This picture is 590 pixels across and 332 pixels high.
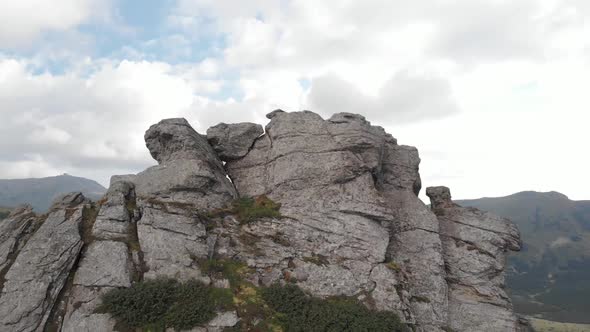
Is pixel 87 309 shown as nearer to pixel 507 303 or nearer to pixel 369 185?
pixel 369 185

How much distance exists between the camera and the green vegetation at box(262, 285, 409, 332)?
25.4 m

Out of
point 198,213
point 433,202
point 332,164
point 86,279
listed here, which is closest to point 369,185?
point 332,164

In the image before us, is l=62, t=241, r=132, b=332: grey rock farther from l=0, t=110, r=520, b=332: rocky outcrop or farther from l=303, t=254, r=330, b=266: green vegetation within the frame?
l=303, t=254, r=330, b=266: green vegetation

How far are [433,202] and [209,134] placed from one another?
83.4 ft

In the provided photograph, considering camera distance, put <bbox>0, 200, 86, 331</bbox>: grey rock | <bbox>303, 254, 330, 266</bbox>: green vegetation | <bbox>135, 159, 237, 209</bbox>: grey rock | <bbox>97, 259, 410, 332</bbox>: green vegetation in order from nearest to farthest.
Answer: <bbox>0, 200, 86, 331</bbox>: grey rock → <bbox>97, 259, 410, 332</bbox>: green vegetation → <bbox>303, 254, 330, 266</bbox>: green vegetation → <bbox>135, 159, 237, 209</bbox>: grey rock

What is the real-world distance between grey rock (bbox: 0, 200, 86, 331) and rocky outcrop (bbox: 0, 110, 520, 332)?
0.07m

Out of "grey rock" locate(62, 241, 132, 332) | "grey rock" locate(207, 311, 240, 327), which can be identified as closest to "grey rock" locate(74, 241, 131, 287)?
"grey rock" locate(62, 241, 132, 332)

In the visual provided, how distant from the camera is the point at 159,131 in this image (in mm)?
37938

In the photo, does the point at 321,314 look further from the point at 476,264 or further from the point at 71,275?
the point at 476,264

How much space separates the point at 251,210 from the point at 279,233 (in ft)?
11.4

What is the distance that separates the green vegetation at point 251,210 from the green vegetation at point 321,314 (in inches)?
288

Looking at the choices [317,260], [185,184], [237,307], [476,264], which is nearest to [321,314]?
[317,260]

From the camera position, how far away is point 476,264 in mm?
37750

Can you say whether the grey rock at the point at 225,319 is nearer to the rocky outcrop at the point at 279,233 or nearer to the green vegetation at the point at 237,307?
the rocky outcrop at the point at 279,233
